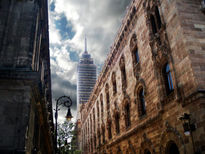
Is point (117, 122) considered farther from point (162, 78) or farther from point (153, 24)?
point (153, 24)

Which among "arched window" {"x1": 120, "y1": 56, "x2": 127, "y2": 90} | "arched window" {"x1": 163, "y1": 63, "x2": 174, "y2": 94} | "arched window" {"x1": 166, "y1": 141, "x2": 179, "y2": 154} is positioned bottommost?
"arched window" {"x1": 166, "y1": 141, "x2": 179, "y2": 154}

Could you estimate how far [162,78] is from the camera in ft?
42.8

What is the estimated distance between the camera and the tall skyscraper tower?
12388 cm

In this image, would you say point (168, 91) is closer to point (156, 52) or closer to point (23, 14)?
point (156, 52)

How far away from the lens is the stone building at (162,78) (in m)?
9.95

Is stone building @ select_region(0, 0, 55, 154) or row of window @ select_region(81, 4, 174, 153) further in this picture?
row of window @ select_region(81, 4, 174, 153)

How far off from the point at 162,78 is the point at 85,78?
377 feet

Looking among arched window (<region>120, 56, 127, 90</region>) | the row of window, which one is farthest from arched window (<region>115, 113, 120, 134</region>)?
arched window (<region>120, 56, 127, 90</region>)

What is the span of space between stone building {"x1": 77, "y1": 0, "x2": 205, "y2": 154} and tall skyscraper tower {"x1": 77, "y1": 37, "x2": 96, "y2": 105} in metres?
103

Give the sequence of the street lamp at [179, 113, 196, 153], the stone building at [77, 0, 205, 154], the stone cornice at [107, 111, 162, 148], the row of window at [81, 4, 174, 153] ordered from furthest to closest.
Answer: the stone cornice at [107, 111, 162, 148] → the row of window at [81, 4, 174, 153] → the stone building at [77, 0, 205, 154] → the street lamp at [179, 113, 196, 153]

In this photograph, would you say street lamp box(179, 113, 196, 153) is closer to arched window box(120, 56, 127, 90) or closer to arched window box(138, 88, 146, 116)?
arched window box(138, 88, 146, 116)

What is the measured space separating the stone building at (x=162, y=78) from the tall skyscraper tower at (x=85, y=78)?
339ft

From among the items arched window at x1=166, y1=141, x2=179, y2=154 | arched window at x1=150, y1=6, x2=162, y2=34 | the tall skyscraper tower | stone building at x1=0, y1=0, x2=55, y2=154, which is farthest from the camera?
the tall skyscraper tower

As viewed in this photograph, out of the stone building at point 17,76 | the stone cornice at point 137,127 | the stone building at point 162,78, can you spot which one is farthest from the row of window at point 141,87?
the stone building at point 17,76
